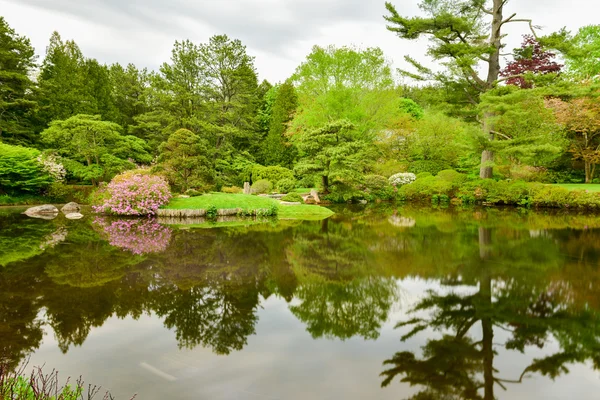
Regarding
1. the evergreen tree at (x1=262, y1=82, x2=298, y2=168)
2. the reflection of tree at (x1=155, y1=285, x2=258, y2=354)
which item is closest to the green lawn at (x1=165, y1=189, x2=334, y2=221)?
the reflection of tree at (x1=155, y1=285, x2=258, y2=354)

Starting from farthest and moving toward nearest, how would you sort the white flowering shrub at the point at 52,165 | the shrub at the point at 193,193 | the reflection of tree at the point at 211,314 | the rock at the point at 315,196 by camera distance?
1. the rock at the point at 315,196
2. the white flowering shrub at the point at 52,165
3. the shrub at the point at 193,193
4. the reflection of tree at the point at 211,314

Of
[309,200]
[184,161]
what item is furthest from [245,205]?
[309,200]

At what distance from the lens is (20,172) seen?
1786cm

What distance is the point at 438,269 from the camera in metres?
6.77

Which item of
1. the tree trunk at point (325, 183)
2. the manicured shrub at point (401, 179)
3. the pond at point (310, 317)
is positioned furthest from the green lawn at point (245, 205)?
the manicured shrub at point (401, 179)

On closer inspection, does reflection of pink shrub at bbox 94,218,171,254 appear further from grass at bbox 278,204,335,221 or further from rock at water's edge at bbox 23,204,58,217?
grass at bbox 278,204,335,221

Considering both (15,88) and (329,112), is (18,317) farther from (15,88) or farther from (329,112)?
(15,88)

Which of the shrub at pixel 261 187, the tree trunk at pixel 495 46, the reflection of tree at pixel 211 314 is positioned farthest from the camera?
the shrub at pixel 261 187

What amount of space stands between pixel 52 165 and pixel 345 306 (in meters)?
19.9

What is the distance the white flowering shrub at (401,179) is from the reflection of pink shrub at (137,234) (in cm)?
1542

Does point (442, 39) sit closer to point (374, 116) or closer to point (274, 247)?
point (374, 116)

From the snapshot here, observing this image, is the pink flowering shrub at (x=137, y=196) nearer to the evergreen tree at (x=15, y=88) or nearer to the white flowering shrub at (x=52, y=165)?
the white flowering shrub at (x=52, y=165)

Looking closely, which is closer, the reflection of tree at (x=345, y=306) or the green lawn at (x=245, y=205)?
the reflection of tree at (x=345, y=306)

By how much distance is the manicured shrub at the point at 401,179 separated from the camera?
22734 mm
